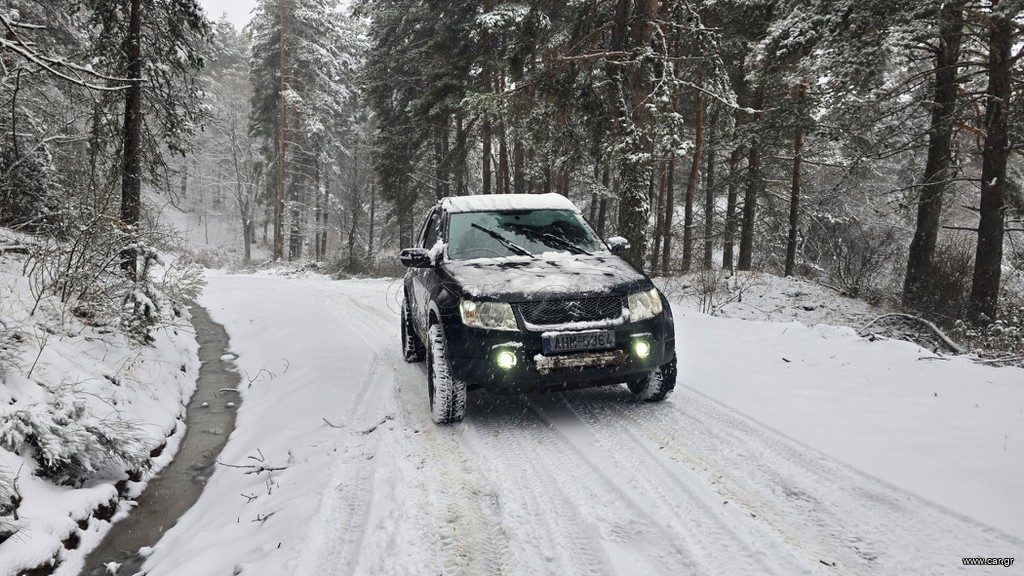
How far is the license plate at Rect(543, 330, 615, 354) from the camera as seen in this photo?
13.3 feet

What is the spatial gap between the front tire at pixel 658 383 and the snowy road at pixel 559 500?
0.35 feet

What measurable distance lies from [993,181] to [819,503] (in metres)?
9.80

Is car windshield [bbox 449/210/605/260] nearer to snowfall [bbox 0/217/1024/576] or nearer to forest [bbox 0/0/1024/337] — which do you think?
snowfall [bbox 0/217/1024/576]

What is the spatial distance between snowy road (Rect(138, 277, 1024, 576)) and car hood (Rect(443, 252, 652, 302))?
3.66ft

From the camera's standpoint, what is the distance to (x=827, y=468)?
3422 mm

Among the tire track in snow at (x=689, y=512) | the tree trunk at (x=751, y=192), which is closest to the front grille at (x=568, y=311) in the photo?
the tire track in snow at (x=689, y=512)

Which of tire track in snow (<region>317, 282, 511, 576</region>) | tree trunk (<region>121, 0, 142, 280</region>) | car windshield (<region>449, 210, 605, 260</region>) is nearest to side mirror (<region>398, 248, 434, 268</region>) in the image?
car windshield (<region>449, 210, 605, 260</region>)

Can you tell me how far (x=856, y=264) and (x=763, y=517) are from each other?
1327cm

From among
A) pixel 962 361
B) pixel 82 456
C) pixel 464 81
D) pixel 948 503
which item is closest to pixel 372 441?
pixel 82 456

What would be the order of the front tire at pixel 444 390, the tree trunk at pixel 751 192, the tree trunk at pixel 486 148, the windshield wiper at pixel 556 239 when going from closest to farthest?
1. the front tire at pixel 444 390
2. the windshield wiper at pixel 556 239
3. the tree trunk at pixel 751 192
4. the tree trunk at pixel 486 148

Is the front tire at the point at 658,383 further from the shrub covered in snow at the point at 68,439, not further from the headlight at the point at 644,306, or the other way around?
the shrub covered in snow at the point at 68,439

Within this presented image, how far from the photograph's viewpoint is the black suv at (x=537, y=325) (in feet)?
13.4

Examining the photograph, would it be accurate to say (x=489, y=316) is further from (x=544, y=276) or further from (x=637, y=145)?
(x=637, y=145)

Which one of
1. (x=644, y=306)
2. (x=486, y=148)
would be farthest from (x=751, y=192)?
(x=644, y=306)
